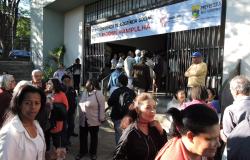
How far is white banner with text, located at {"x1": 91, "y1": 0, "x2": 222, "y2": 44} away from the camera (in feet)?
29.3

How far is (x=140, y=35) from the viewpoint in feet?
40.4

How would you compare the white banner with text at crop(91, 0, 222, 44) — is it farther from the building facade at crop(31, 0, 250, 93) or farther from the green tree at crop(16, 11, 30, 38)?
the green tree at crop(16, 11, 30, 38)

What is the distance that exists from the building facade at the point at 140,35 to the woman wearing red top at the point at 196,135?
6.61m

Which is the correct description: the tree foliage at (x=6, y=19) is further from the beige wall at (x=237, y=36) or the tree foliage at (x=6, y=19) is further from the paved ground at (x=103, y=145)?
the beige wall at (x=237, y=36)

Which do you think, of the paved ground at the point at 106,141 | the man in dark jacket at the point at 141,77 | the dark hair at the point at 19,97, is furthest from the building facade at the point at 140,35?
the dark hair at the point at 19,97

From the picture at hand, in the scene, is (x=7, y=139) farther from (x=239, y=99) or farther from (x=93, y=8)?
(x=93, y=8)

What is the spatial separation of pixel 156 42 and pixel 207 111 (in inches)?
622

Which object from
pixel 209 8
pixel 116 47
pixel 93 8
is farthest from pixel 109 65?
pixel 209 8

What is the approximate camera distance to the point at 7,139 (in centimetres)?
243

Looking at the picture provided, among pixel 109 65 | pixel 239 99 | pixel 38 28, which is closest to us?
pixel 239 99

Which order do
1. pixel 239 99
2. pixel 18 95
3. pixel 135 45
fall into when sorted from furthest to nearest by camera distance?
pixel 135 45
pixel 239 99
pixel 18 95

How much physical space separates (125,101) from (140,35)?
643 centimetres

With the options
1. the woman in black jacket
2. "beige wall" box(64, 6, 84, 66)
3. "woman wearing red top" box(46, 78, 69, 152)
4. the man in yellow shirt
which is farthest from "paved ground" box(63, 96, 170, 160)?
"beige wall" box(64, 6, 84, 66)

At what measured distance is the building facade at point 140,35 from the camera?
8547 mm
